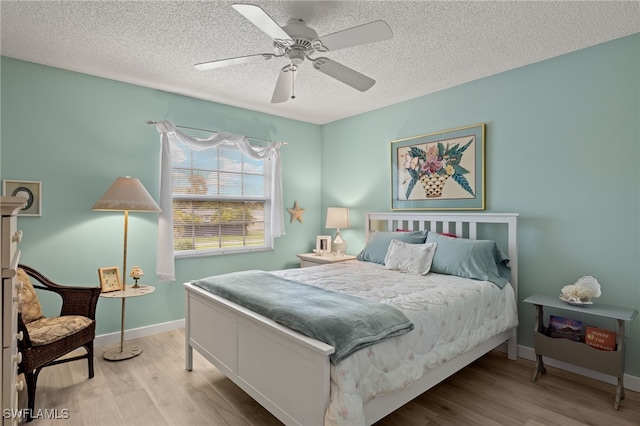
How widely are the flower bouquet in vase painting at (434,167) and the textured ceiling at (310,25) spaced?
2.14ft

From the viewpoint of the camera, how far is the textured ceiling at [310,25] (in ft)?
7.22

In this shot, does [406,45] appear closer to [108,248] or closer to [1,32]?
[1,32]

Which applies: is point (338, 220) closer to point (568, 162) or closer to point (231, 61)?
point (568, 162)

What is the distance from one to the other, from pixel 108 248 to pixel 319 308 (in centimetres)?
253

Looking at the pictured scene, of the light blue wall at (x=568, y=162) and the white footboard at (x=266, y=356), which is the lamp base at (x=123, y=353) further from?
the light blue wall at (x=568, y=162)

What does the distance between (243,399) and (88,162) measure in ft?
8.41

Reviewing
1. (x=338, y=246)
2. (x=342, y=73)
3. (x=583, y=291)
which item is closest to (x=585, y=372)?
(x=583, y=291)

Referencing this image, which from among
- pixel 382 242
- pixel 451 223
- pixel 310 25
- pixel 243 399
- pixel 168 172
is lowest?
pixel 243 399

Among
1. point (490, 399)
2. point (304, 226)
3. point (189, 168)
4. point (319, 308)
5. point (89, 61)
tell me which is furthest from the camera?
point (304, 226)

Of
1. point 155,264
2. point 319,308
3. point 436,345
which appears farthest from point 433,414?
point 155,264

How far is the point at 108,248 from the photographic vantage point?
134 inches

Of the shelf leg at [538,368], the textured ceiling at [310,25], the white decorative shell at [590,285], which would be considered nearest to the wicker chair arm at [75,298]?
the textured ceiling at [310,25]

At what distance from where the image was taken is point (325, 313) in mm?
1845

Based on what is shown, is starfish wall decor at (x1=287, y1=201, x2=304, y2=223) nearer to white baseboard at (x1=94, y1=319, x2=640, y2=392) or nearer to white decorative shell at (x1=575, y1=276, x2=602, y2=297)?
white baseboard at (x1=94, y1=319, x2=640, y2=392)
